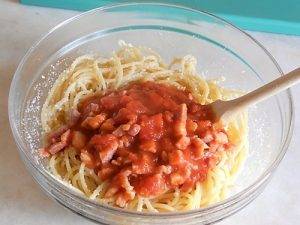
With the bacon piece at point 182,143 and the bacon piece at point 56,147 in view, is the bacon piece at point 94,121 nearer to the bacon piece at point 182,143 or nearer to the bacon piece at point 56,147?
the bacon piece at point 56,147

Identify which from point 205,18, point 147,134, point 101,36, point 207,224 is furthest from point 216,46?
point 207,224

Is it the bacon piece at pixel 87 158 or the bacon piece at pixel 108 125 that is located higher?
the bacon piece at pixel 108 125

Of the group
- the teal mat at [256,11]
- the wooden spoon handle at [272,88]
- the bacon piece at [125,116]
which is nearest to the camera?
the wooden spoon handle at [272,88]

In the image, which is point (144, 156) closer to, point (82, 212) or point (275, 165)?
point (82, 212)

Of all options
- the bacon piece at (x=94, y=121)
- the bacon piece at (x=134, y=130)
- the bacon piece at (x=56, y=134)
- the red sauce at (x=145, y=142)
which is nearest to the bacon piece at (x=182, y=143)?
the red sauce at (x=145, y=142)

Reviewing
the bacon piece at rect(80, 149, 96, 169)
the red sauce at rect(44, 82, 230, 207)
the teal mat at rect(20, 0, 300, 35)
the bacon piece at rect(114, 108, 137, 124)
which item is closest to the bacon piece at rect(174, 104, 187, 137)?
the red sauce at rect(44, 82, 230, 207)

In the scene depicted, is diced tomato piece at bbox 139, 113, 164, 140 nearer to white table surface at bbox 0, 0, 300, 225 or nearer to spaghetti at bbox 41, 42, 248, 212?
spaghetti at bbox 41, 42, 248, 212

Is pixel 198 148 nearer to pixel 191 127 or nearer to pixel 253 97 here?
pixel 191 127
